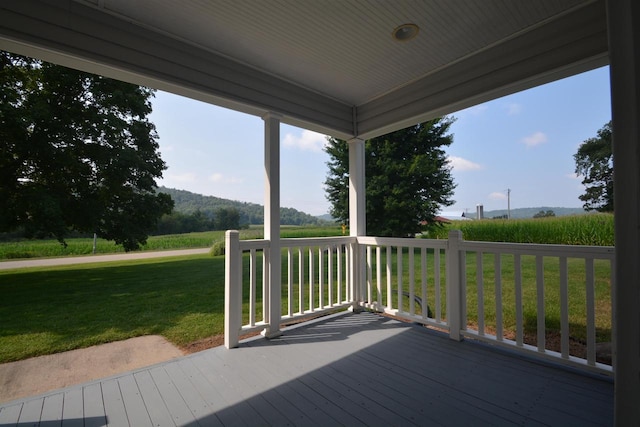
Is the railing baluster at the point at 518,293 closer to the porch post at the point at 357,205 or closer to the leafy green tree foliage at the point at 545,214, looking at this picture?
the leafy green tree foliage at the point at 545,214

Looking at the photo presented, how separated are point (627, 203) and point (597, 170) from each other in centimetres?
363

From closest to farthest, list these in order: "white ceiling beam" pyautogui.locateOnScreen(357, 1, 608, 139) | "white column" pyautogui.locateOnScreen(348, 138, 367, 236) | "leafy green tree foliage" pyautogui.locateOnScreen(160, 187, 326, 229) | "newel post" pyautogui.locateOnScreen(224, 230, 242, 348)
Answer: "white ceiling beam" pyautogui.locateOnScreen(357, 1, 608, 139) → "newel post" pyautogui.locateOnScreen(224, 230, 242, 348) → "white column" pyautogui.locateOnScreen(348, 138, 367, 236) → "leafy green tree foliage" pyautogui.locateOnScreen(160, 187, 326, 229)

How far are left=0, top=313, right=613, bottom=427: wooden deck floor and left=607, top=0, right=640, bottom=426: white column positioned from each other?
103 centimetres

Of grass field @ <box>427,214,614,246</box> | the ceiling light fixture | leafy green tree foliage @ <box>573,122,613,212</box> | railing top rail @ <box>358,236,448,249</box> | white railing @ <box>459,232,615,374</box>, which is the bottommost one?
white railing @ <box>459,232,615,374</box>

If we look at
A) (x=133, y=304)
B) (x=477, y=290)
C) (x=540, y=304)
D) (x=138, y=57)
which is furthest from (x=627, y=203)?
(x=133, y=304)

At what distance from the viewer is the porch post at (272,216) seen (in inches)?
A: 111

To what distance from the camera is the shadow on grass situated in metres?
3.20

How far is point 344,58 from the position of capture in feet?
8.56

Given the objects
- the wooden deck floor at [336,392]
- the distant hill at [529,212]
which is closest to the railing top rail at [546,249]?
the wooden deck floor at [336,392]

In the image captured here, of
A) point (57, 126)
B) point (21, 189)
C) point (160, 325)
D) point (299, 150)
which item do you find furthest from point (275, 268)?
point (57, 126)

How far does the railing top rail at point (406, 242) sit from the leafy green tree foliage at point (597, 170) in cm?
181

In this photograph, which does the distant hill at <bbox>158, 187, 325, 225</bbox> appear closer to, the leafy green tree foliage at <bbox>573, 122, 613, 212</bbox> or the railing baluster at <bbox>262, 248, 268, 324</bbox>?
the railing baluster at <bbox>262, 248, 268, 324</bbox>

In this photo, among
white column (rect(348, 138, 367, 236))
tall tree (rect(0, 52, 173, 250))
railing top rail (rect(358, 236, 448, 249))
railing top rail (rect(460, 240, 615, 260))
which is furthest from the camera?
tall tree (rect(0, 52, 173, 250))

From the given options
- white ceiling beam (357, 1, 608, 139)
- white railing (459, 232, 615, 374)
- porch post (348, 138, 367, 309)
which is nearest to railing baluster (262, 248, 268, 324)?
porch post (348, 138, 367, 309)
